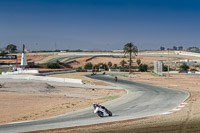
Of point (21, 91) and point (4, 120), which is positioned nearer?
point (4, 120)

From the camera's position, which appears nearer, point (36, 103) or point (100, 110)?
point (100, 110)

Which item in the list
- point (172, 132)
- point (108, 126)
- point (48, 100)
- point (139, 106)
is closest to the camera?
point (172, 132)

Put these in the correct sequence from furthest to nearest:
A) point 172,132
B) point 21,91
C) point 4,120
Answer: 1. point 21,91
2. point 4,120
3. point 172,132

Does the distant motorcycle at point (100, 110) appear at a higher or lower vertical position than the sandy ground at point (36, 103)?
higher

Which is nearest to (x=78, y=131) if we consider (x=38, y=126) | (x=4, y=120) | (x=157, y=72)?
(x=38, y=126)

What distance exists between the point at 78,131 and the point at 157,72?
68558mm

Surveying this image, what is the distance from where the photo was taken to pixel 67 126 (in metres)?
17.5

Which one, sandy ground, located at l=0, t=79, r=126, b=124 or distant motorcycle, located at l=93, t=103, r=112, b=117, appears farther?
sandy ground, located at l=0, t=79, r=126, b=124

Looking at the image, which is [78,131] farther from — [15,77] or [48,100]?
[15,77]

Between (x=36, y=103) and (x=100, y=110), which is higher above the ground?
(x=100, y=110)

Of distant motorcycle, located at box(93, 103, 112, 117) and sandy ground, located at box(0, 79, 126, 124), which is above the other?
distant motorcycle, located at box(93, 103, 112, 117)

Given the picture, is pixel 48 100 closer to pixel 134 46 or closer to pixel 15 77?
pixel 15 77

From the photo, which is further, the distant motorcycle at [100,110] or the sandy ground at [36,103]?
the sandy ground at [36,103]

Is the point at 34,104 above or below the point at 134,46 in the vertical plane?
below
